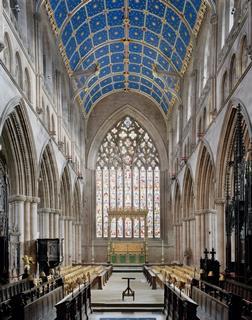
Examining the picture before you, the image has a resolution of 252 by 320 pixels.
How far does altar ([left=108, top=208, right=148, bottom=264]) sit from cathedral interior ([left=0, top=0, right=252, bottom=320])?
0.11 m

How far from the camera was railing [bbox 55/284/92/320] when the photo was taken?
12227 millimetres

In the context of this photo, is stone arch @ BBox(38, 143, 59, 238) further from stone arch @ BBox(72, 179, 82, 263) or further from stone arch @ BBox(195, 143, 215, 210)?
stone arch @ BBox(72, 179, 82, 263)

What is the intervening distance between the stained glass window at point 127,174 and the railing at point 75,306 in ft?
91.5

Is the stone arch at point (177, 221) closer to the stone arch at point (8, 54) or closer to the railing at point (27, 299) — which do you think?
the stone arch at point (8, 54)

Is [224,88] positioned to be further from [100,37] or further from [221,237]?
[100,37]

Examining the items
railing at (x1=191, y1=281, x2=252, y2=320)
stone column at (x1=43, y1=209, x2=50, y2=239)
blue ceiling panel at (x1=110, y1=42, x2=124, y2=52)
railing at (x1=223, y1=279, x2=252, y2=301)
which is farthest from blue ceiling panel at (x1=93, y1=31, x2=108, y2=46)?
railing at (x1=191, y1=281, x2=252, y2=320)

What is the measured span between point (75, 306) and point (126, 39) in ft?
81.0

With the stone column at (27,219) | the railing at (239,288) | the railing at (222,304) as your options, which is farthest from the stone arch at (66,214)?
the railing at (222,304)

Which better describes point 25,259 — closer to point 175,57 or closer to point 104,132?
point 175,57

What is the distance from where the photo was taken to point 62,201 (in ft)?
119

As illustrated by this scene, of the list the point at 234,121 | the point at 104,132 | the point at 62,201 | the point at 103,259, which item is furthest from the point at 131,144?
the point at 234,121

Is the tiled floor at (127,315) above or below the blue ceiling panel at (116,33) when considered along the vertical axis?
below

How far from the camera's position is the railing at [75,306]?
Result: 481 inches

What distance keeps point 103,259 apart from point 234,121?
25.6m
